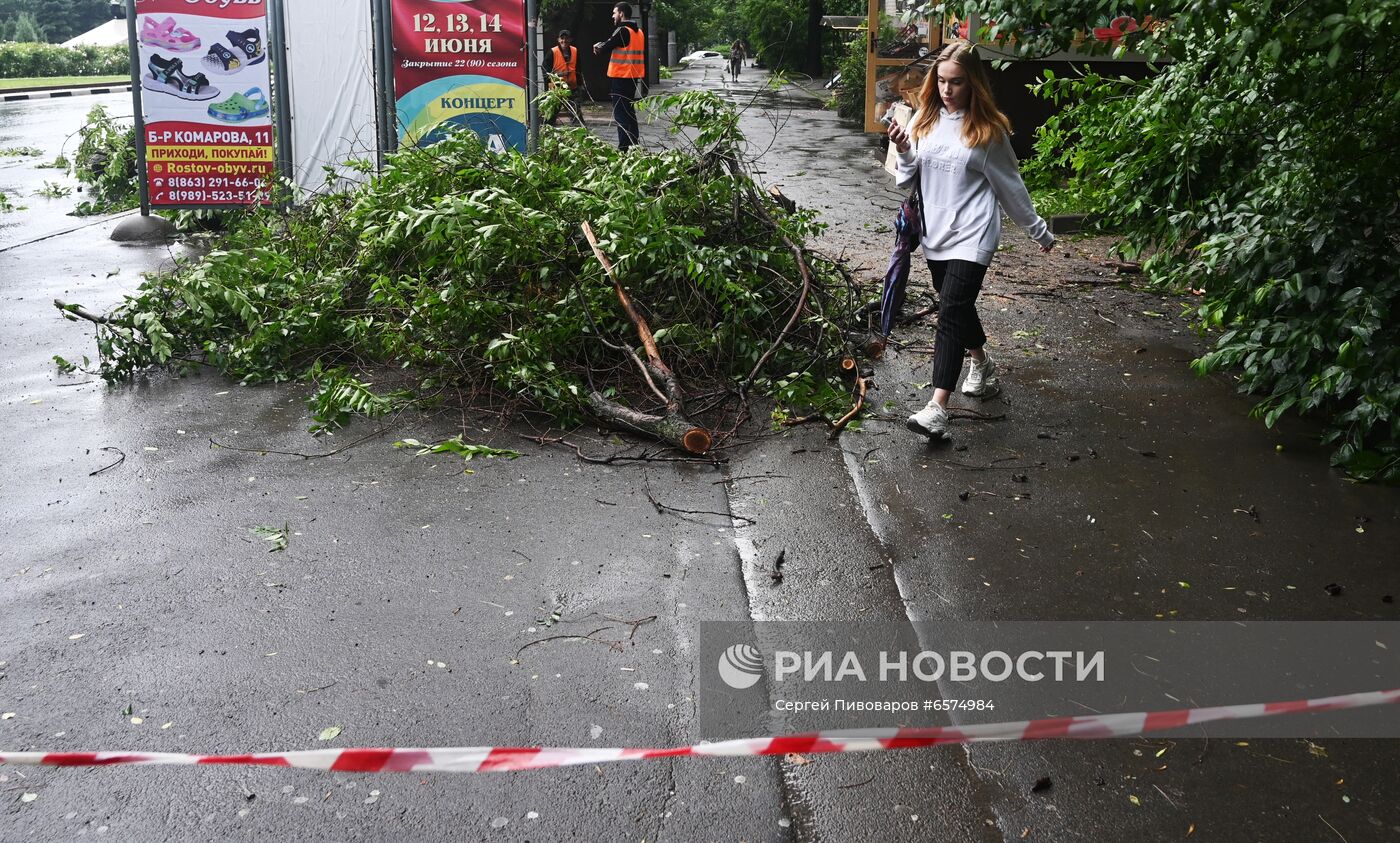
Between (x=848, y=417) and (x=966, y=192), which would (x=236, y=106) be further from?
(x=966, y=192)

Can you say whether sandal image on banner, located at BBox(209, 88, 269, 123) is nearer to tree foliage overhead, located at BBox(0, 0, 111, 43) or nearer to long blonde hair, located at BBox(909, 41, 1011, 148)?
long blonde hair, located at BBox(909, 41, 1011, 148)

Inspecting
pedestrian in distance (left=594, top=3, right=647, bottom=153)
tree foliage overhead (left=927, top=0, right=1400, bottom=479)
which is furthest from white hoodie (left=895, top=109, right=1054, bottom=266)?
pedestrian in distance (left=594, top=3, right=647, bottom=153)

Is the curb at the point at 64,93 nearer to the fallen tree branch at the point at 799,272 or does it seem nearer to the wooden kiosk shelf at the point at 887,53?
the wooden kiosk shelf at the point at 887,53

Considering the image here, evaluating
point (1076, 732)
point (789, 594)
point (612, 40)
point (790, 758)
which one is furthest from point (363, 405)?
point (612, 40)

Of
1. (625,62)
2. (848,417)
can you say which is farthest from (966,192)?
(625,62)

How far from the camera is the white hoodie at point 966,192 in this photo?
604cm

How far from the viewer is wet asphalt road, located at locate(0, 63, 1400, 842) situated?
3264 millimetres

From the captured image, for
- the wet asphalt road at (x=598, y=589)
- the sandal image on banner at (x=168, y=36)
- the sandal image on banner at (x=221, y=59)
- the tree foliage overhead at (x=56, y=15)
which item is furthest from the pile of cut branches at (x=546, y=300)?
the tree foliage overhead at (x=56, y=15)

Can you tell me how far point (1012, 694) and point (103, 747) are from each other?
2.65m

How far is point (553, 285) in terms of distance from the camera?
7016 millimetres

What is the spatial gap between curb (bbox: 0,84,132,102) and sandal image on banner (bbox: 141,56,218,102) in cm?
2669

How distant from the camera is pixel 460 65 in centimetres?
1148

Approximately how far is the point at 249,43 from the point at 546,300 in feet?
20.9

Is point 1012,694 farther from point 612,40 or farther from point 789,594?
point 612,40
